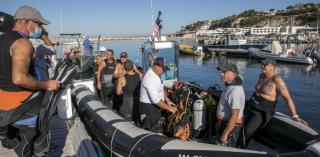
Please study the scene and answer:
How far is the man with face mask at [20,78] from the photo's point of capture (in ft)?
8.70

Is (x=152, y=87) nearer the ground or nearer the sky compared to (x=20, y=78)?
nearer the ground

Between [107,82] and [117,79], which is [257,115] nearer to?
[117,79]

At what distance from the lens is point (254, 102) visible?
485 cm

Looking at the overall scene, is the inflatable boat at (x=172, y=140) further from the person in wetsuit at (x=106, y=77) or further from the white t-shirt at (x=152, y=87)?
the person in wetsuit at (x=106, y=77)

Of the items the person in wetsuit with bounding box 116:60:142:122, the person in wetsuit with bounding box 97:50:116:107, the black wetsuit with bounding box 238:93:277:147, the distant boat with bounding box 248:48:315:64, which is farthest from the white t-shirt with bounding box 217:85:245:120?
the distant boat with bounding box 248:48:315:64

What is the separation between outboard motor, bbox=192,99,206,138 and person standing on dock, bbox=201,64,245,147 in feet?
3.07

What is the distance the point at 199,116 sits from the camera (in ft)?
18.1

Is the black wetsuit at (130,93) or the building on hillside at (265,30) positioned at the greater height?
the building on hillside at (265,30)

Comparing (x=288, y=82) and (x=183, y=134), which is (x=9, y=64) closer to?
(x=183, y=134)

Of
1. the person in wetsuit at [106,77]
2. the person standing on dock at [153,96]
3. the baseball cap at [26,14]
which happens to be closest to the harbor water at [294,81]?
the person in wetsuit at [106,77]

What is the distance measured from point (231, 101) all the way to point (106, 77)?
15.0 ft

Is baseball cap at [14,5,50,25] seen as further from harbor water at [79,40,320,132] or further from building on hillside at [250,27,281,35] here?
building on hillside at [250,27,281,35]

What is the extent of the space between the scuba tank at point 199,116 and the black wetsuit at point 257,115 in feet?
2.79

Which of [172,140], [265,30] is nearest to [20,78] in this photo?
[172,140]
